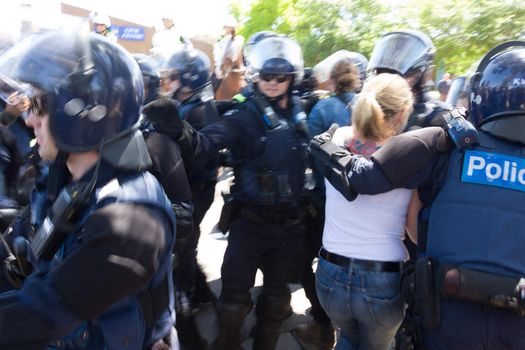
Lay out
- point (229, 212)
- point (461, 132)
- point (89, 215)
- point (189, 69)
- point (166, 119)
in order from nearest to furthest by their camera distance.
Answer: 1. point (89, 215)
2. point (461, 132)
3. point (166, 119)
4. point (229, 212)
5. point (189, 69)

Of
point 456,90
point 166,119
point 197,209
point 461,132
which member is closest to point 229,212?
point 197,209

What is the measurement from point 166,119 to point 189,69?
1.16 meters

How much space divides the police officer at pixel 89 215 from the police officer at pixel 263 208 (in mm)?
1385

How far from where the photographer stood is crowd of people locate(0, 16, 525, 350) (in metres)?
1.27

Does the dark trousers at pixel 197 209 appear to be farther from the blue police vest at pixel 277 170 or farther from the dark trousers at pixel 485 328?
the dark trousers at pixel 485 328

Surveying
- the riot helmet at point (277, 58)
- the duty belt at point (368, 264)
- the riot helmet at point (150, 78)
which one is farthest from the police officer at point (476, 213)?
the riot helmet at point (150, 78)

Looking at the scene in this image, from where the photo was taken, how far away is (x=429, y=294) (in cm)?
183

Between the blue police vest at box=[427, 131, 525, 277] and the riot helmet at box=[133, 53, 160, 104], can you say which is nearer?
the blue police vest at box=[427, 131, 525, 277]

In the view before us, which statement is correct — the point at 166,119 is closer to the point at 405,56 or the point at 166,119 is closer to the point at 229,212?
the point at 229,212

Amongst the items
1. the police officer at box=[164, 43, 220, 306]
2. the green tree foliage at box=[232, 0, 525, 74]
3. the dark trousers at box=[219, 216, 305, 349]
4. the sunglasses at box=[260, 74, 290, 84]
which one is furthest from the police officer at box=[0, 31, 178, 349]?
the green tree foliage at box=[232, 0, 525, 74]

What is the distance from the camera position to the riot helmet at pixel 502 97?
1767mm

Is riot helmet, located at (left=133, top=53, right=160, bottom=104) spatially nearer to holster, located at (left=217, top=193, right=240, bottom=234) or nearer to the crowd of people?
the crowd of people

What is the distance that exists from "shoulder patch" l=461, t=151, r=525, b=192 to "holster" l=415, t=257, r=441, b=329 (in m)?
0.35

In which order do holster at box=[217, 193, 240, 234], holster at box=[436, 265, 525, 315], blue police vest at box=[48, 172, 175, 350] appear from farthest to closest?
1. holster at box=[217, 193, 240, 234]
2. holster at box=[436, 265, 525, 315]
3. blue police vest at box=[48, 172, 175, 350]
